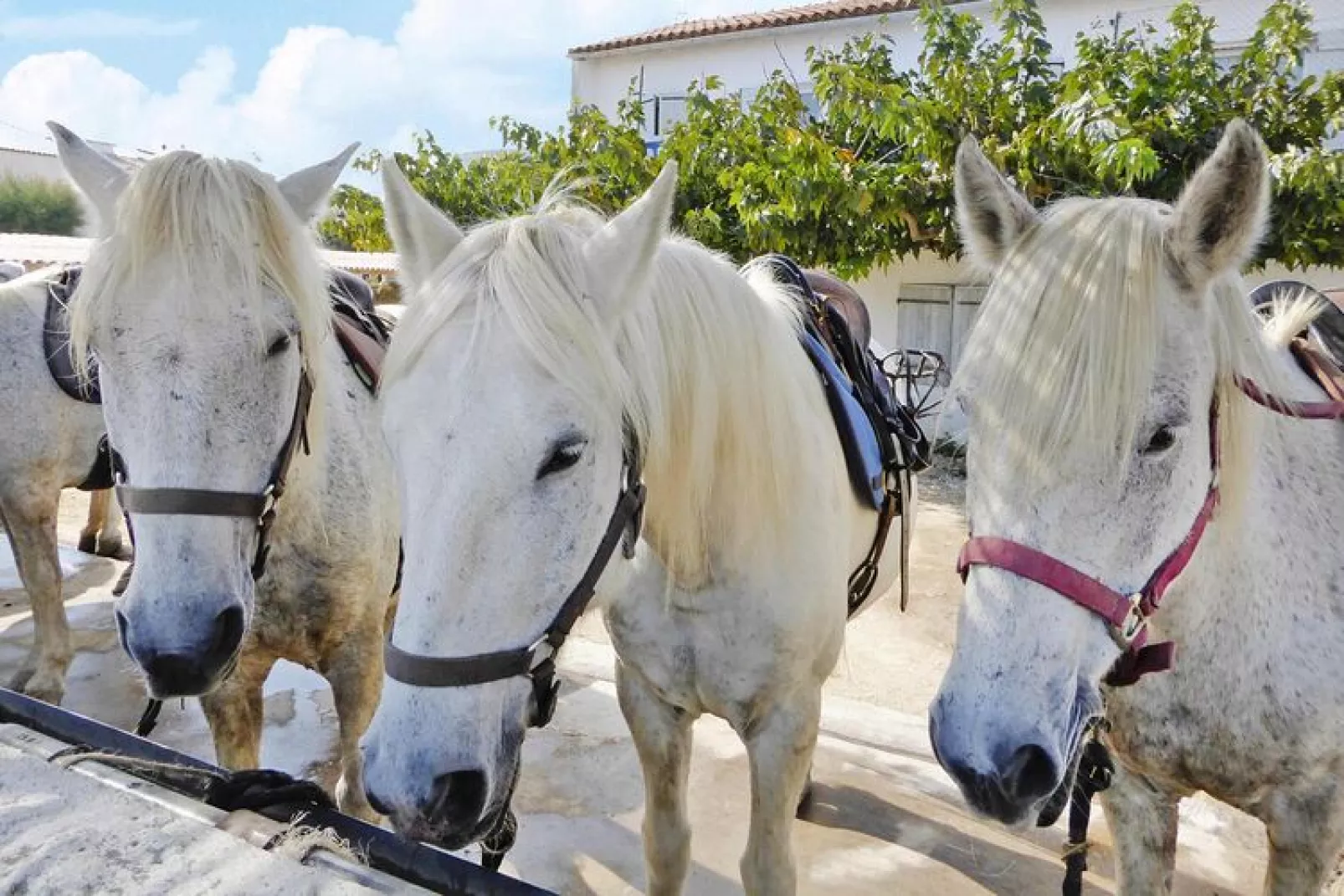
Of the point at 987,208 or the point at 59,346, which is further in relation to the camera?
the point at 59,346

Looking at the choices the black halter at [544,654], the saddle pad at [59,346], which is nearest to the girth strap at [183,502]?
the black halter at [544,654]

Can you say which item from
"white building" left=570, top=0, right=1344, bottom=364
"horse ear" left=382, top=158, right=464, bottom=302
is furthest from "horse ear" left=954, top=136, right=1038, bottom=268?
"white building" left=570, top=0, right=1344, bottom=364

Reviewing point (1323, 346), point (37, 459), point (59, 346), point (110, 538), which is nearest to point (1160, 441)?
point (1323, 346)

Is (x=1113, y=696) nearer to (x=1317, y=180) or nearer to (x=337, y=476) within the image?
(x=337, y=476)

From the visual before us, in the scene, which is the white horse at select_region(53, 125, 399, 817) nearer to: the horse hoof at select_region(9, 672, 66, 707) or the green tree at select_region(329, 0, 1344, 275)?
the horse hoof at select_region(9, 672, 66, 707)

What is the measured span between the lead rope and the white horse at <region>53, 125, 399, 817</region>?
1779 mm

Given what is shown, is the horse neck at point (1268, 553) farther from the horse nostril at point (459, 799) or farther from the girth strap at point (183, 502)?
the girth strap at point (183, 502)

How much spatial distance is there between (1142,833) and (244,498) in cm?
210

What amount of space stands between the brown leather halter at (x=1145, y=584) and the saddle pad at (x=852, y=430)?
0.90 meters

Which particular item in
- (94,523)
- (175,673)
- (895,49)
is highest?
(895,49)

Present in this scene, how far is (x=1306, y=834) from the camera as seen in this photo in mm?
1569

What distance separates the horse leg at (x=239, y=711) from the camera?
2258 millimetres

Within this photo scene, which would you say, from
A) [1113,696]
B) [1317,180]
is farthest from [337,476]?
[1317,180]

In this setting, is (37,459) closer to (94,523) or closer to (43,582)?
(43,582)
